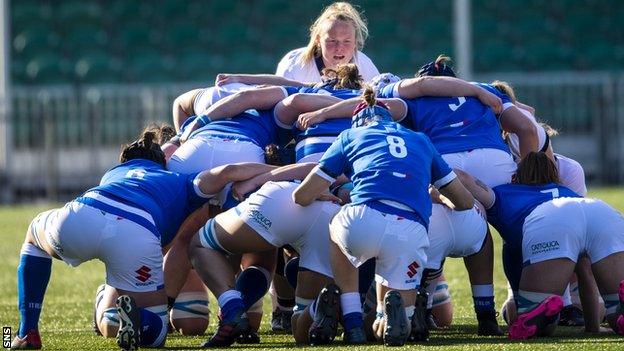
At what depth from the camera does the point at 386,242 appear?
6.67 meters

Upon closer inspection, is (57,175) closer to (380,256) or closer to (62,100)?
(62,100)

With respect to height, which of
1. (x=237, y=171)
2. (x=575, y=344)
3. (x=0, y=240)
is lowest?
(x=0, y=240)

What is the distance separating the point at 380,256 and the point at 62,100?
601 inches

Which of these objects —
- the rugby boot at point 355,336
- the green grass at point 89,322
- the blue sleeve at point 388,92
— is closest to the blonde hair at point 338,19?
the blue sleeve at point 388,92

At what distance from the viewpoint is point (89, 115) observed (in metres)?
21.2

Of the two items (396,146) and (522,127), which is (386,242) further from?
(522,127)

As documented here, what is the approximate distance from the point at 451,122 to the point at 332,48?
Answer: 1498 millimetres

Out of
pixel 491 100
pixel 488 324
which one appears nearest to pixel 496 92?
pixel 491 100

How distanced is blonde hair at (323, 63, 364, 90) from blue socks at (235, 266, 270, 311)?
1.31 m

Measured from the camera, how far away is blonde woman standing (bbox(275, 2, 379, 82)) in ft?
29.7

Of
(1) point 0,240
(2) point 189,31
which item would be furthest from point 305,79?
(2) point 189,31

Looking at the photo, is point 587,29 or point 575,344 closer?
point 575,344

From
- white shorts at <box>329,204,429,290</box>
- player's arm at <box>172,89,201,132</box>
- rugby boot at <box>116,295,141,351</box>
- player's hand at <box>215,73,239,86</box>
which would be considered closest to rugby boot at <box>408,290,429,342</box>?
white shorts at <box>329,204,429,290</box>

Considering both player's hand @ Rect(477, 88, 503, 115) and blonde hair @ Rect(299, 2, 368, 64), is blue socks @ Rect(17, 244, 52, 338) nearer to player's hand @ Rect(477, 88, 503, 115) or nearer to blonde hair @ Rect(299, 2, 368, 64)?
player's hand @ Rect(477, 88, 503, 115)
